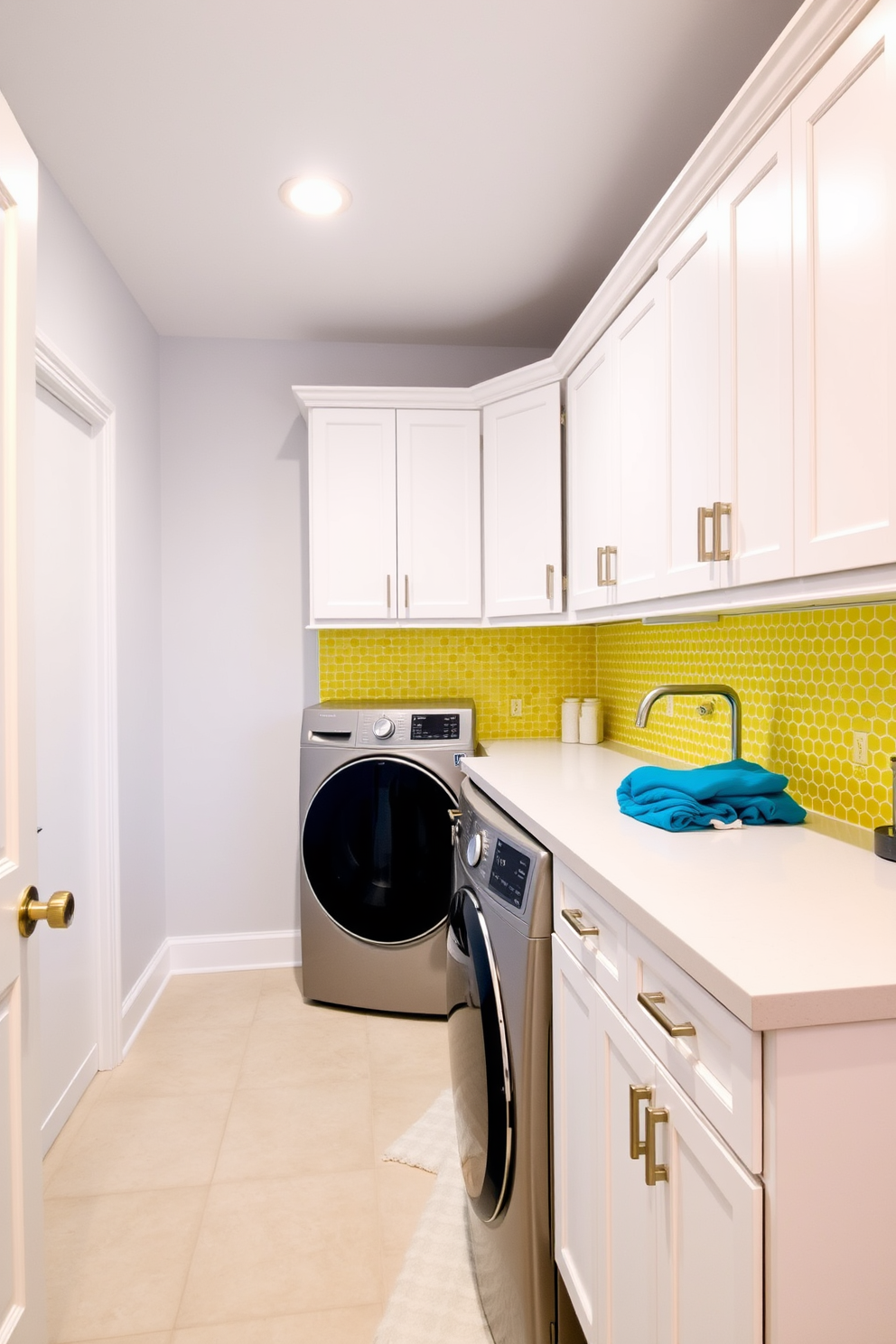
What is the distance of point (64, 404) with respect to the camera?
7.28ft

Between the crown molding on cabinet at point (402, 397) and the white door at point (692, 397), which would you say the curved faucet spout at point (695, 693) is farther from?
the crown molding on cabinet at point (402, 397)

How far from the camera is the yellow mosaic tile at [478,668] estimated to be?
10.3 feet

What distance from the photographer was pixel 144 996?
9.14ft

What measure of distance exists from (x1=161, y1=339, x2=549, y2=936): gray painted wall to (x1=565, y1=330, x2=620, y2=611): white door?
0.99 metres

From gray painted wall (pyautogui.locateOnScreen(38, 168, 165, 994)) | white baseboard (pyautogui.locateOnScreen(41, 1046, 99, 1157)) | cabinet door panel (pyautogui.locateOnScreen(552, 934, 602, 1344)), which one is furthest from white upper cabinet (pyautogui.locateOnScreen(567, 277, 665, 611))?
white baseboard (pyautogui.locateOnScreen(41, 1046, 99, 1157))

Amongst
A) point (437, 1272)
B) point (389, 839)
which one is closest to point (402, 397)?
point (389, 839)

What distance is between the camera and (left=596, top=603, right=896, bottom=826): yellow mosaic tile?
1.40 metres

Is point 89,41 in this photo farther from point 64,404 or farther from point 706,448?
point 706,448

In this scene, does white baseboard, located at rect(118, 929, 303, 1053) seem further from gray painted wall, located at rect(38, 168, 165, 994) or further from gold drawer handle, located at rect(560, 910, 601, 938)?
gold drawer handle, located at rect(560, 910, 601, 938)

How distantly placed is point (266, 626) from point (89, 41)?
6.34ft

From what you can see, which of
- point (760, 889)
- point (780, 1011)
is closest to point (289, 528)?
point (760, 889)

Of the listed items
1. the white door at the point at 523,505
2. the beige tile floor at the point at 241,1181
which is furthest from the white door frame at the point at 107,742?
the white door at the point at 523,505

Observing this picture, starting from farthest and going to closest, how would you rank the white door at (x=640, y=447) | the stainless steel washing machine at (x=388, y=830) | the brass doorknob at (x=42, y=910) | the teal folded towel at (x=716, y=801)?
the stainless steel washing machine at (x=388, y=830) < the white door at (x=640, y=447) < the teal folded towel at (x=716, y=801) < the brass doorknob at (x=42, y=910)

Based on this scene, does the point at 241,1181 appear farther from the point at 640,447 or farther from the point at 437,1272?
the point at 640,447
